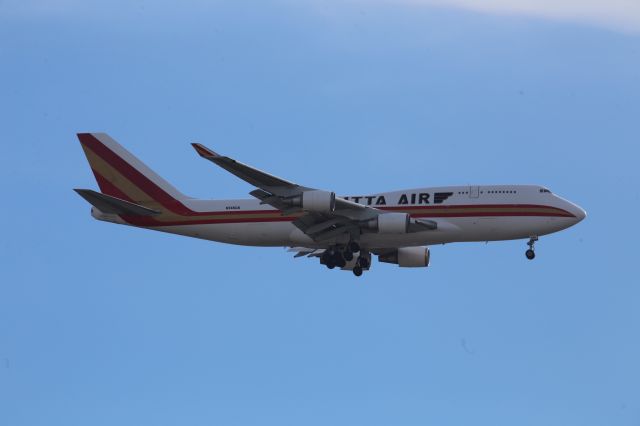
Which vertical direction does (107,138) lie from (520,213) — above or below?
above

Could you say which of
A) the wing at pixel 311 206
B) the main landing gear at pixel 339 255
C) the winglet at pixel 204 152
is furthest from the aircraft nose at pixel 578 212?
the winglet at pixel 204 152

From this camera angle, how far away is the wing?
5912 cm

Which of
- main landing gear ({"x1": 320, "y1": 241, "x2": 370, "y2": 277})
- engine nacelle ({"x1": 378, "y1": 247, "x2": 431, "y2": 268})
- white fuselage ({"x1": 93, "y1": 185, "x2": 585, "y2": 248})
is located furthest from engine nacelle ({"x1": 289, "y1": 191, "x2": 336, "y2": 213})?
engine nacelle ({"x1": 378, "y1": 247, "x2": 431, "y2": 268})

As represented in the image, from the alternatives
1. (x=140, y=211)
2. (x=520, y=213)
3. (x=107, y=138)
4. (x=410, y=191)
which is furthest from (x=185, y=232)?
(x=520, y=213)

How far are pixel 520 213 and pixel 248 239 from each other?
14758 millimetres

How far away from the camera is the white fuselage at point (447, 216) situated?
62.9m

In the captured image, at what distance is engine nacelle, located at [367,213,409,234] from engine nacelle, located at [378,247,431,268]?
7.26 metres

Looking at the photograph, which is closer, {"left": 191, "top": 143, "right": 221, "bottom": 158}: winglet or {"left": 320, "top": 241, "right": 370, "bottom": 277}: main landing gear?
{"left": 191, "top": 143, "right": 221, "bottom": 158}: winglet

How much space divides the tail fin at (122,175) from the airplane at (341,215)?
0.08m

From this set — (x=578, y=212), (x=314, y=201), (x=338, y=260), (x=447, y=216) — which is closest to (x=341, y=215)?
(x=314, y=201)

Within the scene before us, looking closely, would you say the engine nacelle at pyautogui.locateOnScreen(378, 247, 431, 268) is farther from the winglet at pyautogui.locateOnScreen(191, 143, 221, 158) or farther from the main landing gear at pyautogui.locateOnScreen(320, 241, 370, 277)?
the winglet at pyautogui.locateOnScreen(191, 143, 221, 158)

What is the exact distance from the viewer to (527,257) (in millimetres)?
64312

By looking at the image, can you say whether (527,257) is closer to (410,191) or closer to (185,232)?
(410,191)

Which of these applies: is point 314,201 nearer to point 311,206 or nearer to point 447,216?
point 311,206
